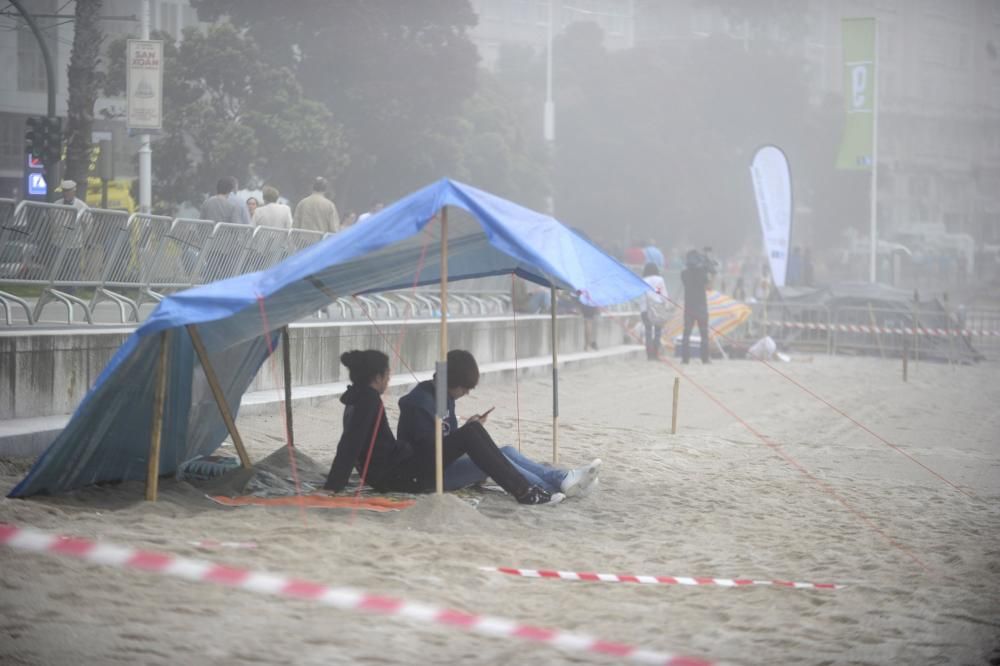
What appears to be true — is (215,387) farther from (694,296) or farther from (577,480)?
(694,296)

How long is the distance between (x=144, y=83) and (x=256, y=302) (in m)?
14.4

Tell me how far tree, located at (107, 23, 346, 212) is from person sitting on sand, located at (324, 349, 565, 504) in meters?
25.0

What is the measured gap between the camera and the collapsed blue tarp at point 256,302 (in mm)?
7793

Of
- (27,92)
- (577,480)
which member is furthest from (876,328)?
(27,92)

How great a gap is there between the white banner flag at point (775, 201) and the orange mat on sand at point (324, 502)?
22.8 m

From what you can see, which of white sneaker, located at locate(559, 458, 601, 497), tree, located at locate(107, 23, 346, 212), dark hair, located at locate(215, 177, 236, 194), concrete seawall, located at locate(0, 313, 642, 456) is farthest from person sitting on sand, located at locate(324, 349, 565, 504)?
tree, located at locate(107, 23, 346, 212)

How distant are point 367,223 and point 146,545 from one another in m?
2.41

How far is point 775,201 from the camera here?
30.3 metres

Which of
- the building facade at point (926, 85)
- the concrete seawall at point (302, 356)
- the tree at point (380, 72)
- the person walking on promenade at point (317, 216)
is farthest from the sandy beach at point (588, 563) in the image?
the building facade at point (926, 85)

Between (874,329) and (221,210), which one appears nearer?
Result: (221,210)

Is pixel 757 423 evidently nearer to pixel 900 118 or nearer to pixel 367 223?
pixel 367 223

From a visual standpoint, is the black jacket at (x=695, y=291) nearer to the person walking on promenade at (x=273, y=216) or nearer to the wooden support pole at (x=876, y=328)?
the wooden support pole at (x=876, y=328)

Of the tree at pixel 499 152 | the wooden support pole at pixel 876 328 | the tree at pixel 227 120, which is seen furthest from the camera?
the tree at pixel 499 152

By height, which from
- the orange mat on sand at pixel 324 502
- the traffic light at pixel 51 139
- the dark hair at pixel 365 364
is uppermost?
the traffic light at pixel 51 139
